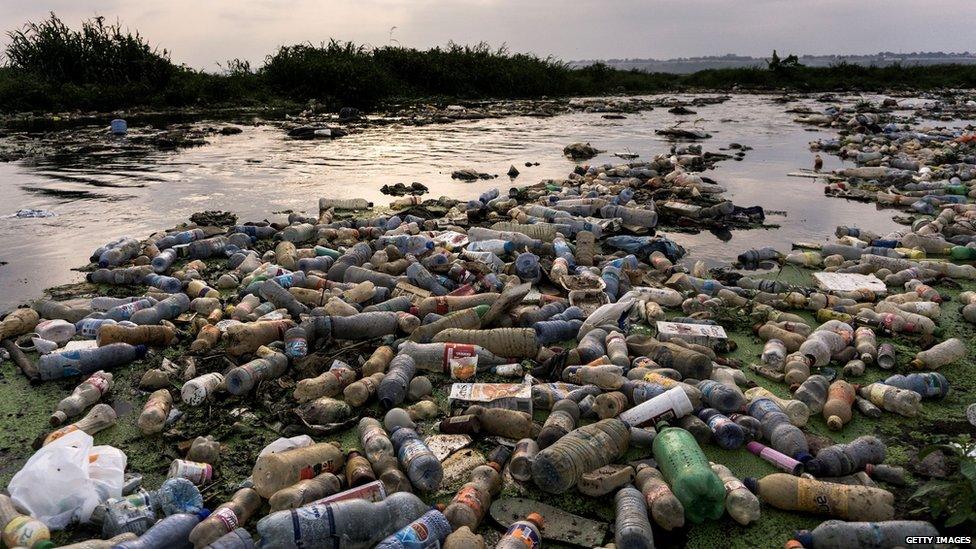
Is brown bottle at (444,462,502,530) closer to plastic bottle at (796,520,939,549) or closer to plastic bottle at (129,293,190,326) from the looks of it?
plastic bottle at (796,520,939,549)

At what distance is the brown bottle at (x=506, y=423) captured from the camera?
11.2ft

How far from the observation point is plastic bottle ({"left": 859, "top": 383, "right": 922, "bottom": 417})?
11.9ft

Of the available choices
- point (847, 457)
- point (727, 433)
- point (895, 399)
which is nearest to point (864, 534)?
→ point (847, 457)

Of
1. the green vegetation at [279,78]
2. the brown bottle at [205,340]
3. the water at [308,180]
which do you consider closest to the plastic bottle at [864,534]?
the brown bottle at [205,340]

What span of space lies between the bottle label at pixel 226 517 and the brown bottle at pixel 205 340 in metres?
1.95

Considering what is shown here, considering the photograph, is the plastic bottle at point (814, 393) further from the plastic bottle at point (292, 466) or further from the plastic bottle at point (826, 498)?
the plastic bottle at point (292, 466)

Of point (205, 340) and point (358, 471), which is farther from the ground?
Answer: point (205, 340)

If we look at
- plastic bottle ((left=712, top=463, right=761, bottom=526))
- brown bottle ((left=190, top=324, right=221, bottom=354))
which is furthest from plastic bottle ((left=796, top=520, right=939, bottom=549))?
brown bottle ((left=190, top=324, right=221, bottom=354))

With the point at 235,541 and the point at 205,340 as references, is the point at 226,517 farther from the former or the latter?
the point at 205,340

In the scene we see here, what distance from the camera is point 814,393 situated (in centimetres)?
374

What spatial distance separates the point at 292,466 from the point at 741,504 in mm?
2092

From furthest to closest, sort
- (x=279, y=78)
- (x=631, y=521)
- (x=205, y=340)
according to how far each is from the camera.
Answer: (x=279, y=78), (x=205, y=340), (x=631, y=521)

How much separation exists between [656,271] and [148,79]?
83.8 feet

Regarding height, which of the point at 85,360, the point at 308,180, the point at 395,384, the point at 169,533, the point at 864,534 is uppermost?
the point at 308,180
